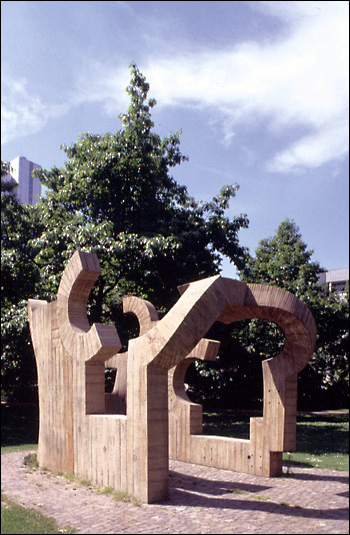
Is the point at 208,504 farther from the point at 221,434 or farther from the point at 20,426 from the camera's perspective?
the point at 20,426

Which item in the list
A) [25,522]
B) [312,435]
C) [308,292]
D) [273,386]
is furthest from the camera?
[308,292]

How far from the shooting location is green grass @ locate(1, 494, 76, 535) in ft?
19.3

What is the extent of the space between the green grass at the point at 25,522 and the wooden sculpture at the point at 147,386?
1.76 m

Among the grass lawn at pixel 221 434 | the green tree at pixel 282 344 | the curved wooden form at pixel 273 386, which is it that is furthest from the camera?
the green tree at pixel 282 344

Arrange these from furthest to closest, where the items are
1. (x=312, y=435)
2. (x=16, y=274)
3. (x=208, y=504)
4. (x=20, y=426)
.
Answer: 1. (x=20, y=426)
2. (x=312, y=435)
3. (x=16, y=274)
4. (x=208, y=504)

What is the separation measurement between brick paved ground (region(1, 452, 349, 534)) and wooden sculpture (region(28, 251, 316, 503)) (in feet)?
1.52

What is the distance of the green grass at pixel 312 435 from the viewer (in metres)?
12.3

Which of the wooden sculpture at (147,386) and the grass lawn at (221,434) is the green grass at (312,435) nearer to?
the grass lawn at (221,434)

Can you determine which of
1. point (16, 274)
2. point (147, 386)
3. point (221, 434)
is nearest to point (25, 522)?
point (147, 386)

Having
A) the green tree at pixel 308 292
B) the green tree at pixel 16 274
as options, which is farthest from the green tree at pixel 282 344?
the green tree at pixel 16 274

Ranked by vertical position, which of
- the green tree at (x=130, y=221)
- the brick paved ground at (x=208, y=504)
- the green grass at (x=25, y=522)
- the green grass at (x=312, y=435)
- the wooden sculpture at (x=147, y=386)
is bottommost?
the green grass at (x=312, y=435)

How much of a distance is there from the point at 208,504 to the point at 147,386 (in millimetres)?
2076

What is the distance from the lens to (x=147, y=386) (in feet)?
27.1

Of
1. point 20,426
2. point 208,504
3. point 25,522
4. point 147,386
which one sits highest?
point 147,386
